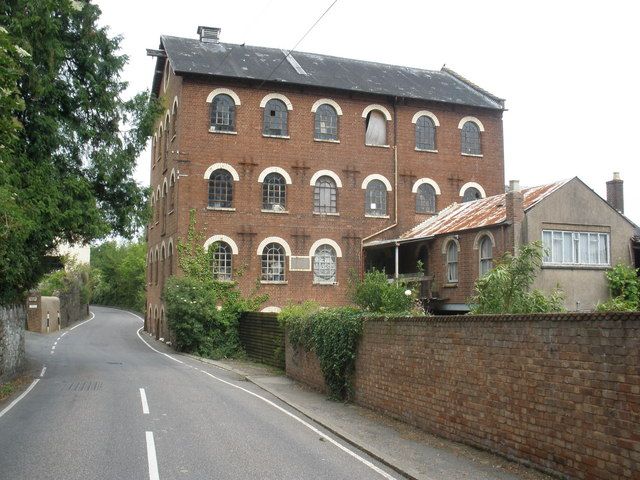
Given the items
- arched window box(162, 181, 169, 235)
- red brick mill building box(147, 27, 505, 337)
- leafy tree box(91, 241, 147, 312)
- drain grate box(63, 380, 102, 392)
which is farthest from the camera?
leafy tree box(91, 241, 147, 312)

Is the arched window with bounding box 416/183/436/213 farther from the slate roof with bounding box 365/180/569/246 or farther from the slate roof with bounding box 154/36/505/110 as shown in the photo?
the slate roof with bounding box 154/36/505/110

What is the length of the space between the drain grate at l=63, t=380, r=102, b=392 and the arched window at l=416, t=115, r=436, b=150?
22682 mm

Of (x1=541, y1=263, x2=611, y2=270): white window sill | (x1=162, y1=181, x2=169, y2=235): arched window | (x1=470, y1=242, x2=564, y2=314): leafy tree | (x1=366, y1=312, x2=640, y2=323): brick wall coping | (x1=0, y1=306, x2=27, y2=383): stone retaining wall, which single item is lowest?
(x1=0, y1=306, x2=27, y2=383): stone retaining wall

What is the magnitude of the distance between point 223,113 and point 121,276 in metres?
52.9

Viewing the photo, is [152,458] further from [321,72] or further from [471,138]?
[471,138]

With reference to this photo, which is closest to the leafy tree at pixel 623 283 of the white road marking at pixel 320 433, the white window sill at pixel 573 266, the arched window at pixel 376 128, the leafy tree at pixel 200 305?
the white window sill at pixel 573 266

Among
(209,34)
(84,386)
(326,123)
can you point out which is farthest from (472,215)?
(84,386)

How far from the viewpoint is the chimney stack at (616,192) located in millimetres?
32719

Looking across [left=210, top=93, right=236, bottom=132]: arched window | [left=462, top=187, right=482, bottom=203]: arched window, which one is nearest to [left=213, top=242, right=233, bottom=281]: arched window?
[left=210, top=93, right=236, bottom=132]: arched window

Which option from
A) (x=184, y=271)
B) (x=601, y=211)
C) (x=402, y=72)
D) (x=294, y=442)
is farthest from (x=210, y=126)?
(x=294, y=442)

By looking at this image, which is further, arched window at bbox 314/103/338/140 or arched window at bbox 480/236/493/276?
arched window at bbox 314/103/338/140

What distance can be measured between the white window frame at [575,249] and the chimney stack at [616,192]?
5.99m

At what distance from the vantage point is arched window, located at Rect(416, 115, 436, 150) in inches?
1449

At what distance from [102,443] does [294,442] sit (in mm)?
2973
